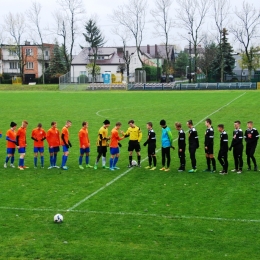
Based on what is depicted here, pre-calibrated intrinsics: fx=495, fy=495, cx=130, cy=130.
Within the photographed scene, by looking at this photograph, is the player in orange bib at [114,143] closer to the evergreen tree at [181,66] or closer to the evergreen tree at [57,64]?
the evergreen tree at [57,64]

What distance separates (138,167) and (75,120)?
52.9 feet

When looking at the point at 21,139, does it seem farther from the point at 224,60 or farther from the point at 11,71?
the point at 11,71

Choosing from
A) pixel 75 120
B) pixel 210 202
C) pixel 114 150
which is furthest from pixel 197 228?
pixel 75 120

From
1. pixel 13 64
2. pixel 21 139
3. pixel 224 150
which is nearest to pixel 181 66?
pixel 13 64

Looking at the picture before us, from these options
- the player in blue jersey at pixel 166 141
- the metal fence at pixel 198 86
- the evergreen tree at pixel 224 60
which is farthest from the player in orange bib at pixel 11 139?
the evergreen tree at pixel 224 60

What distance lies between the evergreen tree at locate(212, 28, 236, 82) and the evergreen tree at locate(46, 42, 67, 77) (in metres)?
31.3

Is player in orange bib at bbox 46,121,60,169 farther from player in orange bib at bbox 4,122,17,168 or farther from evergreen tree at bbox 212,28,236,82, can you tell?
evergreen tree at bbox 212,28,236,82

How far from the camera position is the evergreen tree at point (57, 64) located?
101 metres

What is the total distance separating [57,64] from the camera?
102250 mm

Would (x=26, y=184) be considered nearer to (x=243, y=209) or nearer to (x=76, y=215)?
(x=76, y=215)

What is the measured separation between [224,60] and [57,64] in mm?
34041

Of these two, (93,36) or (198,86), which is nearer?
(198,86)

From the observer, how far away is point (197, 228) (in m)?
11.8

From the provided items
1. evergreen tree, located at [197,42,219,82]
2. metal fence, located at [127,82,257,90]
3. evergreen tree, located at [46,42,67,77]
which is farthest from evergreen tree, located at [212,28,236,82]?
evergreen tree, located at [46,42,67,77]
